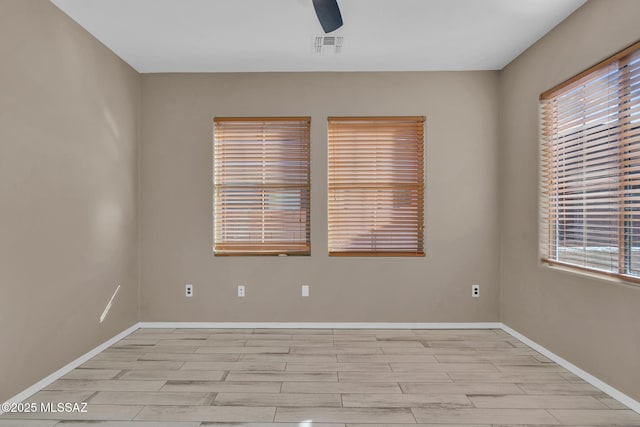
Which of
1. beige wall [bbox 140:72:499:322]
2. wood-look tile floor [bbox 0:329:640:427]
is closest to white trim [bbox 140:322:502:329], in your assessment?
beige wall [bbox 140:72:499:322]

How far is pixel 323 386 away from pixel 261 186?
7.01 feet

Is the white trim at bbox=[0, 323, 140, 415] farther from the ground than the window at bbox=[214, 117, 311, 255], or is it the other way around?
the window at bbox=[214, 117, 311, 255]

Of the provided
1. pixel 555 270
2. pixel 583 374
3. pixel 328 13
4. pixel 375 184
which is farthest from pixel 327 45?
pixel 583 374

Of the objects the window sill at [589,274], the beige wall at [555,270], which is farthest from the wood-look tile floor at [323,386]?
the window sill at [589,274]

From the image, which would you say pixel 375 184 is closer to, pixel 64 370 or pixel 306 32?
pixel 306 32

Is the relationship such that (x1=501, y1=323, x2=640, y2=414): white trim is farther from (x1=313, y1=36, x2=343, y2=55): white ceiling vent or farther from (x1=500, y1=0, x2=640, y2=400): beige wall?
(x1=313, y1=36, x2=343, y2=55): white ceiling vent

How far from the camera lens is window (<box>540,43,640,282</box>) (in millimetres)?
2404

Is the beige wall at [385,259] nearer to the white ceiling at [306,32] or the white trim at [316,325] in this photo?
the white trim at [316,325]

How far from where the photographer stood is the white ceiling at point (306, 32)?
110 inches

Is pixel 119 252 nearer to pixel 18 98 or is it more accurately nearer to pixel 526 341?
pixel 18 98

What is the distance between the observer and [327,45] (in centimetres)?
340

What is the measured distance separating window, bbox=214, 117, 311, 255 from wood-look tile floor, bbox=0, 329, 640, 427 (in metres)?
1.01

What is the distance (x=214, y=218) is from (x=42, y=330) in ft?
5.88

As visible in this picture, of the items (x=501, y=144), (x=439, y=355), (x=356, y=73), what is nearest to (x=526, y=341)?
(x=439, y=355)
